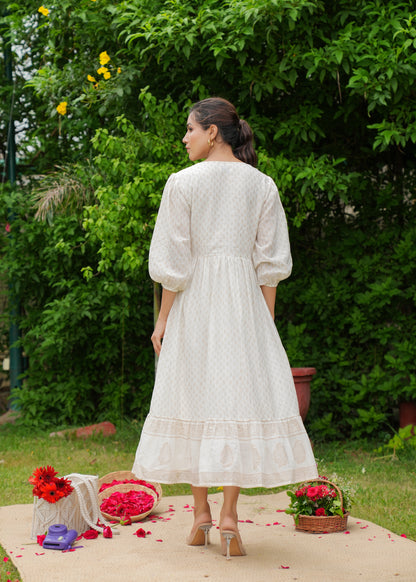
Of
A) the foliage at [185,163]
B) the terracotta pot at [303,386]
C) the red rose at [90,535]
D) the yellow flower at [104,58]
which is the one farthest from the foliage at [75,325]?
the red rose at [90,535]

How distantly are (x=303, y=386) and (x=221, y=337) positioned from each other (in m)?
2.47

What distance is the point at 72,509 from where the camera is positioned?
9.96 feet

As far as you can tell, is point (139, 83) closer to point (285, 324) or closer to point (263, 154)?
point (263, 154)

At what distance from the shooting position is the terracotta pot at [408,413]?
5359mm

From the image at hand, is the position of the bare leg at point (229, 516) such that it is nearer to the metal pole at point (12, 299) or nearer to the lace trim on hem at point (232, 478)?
the lace trim on hem at point (232, 478)

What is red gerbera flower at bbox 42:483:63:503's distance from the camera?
2.98 meters

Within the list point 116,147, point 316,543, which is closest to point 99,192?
point 116,147

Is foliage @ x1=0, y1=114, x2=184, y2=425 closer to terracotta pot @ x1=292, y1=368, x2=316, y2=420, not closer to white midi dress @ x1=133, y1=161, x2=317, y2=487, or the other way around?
A: terracotta pot @ x1=292, y1=368, x2=316, y2=420

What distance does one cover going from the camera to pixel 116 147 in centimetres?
474

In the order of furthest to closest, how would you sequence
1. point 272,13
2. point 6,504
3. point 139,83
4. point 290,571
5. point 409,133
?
point 139,83
point 409,133
point 272,13
point 6,504
point 290,571

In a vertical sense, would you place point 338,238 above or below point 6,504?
above

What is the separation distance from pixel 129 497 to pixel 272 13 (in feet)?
8.98

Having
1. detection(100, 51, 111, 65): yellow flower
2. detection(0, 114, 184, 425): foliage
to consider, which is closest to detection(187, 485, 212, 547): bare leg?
detection(0, 114, 184, 425): foliage

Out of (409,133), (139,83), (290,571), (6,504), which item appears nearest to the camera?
(290,571)
